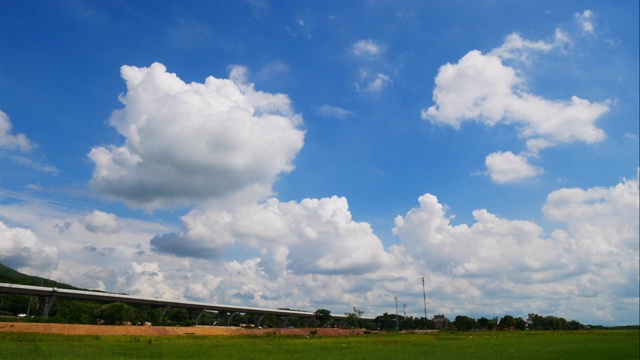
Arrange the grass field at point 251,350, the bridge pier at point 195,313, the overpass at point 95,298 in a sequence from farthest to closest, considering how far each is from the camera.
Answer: the bridge pier at point 195,313
the overpass at point 95,298
the grass field at point 251,350

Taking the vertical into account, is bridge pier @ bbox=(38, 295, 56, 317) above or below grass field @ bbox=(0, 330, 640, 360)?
above

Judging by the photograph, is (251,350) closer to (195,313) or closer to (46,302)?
(46,302)

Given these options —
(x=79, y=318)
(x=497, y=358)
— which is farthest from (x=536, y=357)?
(x=79, y=318)

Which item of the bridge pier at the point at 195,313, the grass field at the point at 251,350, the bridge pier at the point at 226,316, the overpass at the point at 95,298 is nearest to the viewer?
the grass field at the point at 251,350

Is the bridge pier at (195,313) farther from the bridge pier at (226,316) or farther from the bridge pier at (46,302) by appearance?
the bridge pier at (46,302)

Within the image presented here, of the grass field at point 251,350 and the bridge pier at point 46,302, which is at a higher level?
the bridge pier at point 46,302

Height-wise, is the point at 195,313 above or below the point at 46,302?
below

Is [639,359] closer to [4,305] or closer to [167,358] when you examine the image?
[167,358]

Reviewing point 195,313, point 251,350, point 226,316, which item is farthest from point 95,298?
point 251,350

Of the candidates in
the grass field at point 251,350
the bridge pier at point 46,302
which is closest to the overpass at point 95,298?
the bridge pier at point 46,302

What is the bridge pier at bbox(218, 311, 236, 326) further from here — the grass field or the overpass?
the grass field

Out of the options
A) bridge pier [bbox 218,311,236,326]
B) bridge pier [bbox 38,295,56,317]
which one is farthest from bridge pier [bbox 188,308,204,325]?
bridge pier [bbox 38,295,56,317]

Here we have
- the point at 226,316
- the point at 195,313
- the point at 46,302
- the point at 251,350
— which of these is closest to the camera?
the point at 251,350

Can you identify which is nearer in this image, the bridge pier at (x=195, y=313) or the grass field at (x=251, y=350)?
the grass field at (x=251, y=350)
